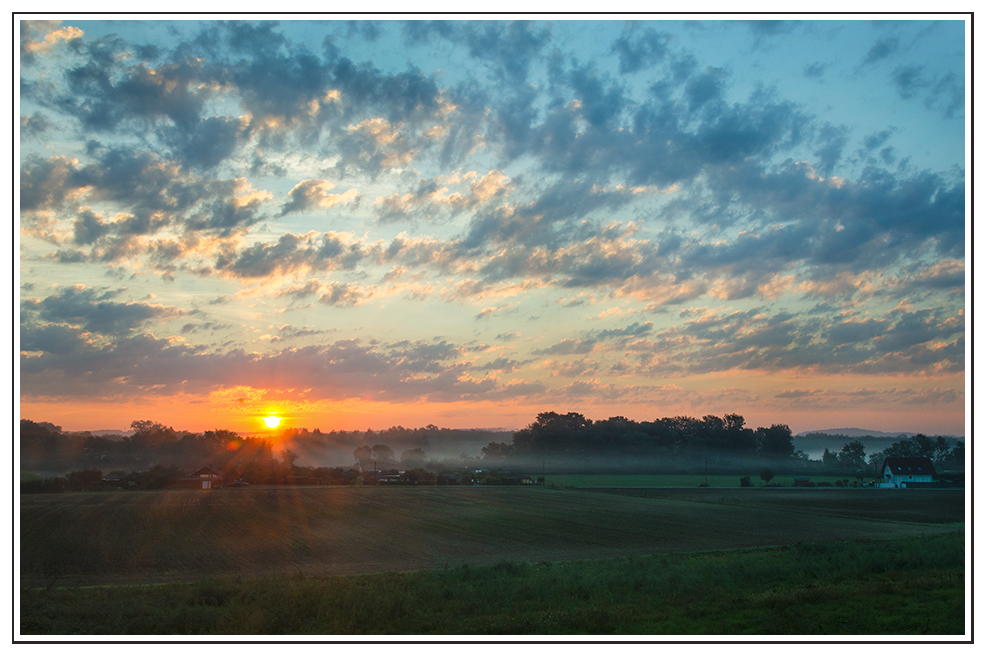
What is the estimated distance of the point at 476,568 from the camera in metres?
27.9

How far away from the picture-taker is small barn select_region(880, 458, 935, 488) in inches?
4102

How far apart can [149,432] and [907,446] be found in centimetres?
14032

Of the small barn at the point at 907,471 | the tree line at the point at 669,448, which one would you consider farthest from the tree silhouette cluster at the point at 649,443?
the small barn at the point at 907,471

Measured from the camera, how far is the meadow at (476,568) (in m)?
15.9

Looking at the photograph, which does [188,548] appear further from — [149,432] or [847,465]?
[847,465]

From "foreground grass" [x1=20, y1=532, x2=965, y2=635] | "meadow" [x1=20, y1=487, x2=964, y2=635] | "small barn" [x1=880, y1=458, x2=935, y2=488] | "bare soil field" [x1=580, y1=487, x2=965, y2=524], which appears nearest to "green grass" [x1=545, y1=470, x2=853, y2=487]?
"bare soil field" [x1=580, y1=487, x2=965, y2=524]

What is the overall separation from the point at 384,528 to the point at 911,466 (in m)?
102

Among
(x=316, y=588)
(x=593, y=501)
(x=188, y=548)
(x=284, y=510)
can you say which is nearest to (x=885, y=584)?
(x=316, y=588)

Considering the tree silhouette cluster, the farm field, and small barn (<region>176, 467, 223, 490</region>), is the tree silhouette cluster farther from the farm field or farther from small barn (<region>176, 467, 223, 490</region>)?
small barn (<region>176, 467, 223, 490</region>)

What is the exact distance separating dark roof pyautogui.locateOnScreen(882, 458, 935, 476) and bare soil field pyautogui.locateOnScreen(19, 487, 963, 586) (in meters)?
23.5

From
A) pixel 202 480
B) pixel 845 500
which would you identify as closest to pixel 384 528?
pixel 202 480

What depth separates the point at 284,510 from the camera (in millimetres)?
66375

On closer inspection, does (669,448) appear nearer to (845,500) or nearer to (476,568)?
(845,500)
